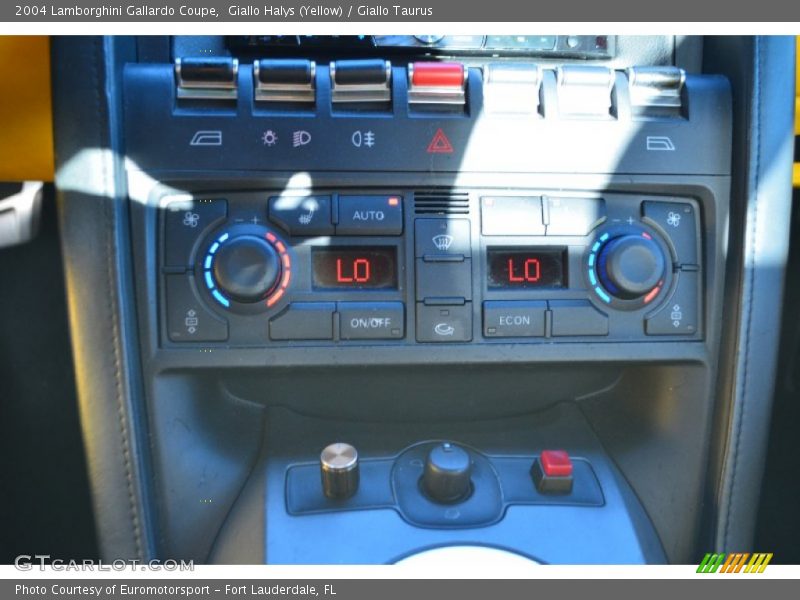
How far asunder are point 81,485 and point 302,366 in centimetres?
97

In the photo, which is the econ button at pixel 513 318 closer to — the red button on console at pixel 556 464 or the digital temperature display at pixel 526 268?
the digital temperature display at pixel 526 268

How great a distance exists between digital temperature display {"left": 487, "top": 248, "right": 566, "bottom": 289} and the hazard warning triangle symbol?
16 centimetres

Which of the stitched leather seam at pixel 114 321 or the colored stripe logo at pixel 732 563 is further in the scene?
the colored stripe logo at pixel 732 563

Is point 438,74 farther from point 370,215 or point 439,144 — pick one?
point 370,215

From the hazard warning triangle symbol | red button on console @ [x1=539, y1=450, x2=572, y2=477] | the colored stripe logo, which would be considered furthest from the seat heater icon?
the colored stripe logo

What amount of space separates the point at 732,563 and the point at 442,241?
63cm

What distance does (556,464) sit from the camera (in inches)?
38.4

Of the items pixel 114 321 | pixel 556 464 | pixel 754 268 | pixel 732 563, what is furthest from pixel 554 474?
pixel 114 321

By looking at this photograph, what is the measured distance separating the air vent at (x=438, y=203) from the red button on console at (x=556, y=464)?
1.24 feet

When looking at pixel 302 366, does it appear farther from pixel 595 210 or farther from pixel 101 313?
pixel 595 210

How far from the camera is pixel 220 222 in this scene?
3.07ft

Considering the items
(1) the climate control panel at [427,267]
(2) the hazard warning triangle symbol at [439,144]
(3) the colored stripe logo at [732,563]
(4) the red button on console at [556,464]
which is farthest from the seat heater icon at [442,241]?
(3) the colored stripe logo at [732,563]

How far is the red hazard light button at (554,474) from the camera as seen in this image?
972 mm

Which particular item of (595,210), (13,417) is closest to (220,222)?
(595,210)
